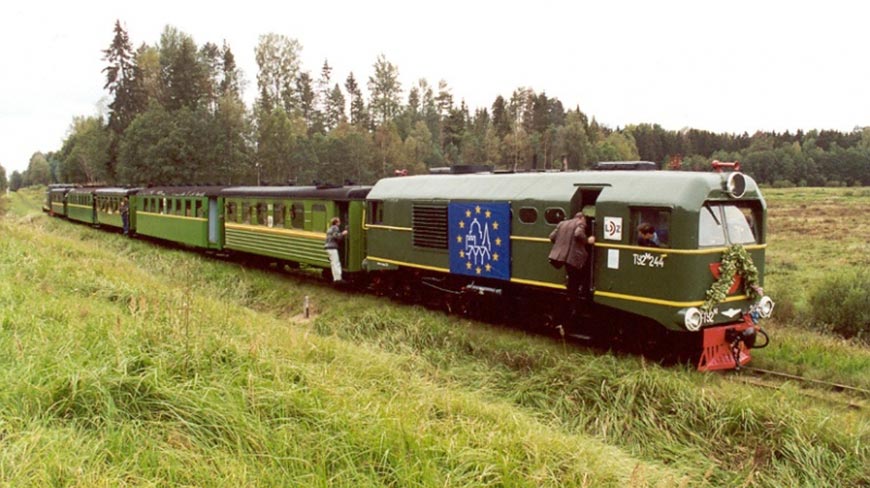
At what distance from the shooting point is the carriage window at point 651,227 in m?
9.76

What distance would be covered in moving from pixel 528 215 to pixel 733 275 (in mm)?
3413

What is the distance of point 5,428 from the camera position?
4.79m

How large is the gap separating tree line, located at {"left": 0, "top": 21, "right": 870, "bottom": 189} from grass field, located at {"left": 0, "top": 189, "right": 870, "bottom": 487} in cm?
3244

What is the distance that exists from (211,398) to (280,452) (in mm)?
918

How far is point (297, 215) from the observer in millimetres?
18672

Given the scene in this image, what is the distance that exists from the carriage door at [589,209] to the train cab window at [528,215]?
0.81m

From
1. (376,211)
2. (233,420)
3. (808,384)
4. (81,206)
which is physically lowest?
(808,384)

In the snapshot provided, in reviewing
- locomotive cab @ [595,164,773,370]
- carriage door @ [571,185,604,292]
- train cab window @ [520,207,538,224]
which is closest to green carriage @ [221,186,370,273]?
train cab window @ [520,207,538,224]

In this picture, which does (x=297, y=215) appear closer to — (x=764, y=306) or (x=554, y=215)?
(x=554, y=215)

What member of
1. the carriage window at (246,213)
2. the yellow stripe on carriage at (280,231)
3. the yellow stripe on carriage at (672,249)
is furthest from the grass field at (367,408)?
the carriage window at (246,213)

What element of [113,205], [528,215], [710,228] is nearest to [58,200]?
[113,205]

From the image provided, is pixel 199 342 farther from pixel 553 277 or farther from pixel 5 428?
pixel 553 277

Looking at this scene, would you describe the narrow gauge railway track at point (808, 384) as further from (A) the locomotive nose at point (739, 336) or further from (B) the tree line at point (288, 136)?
(B) the tree line at point (288, 136)

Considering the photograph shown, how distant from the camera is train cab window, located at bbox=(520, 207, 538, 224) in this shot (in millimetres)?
11666
